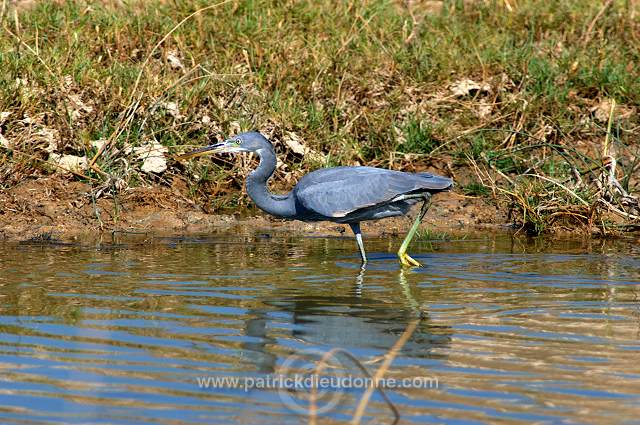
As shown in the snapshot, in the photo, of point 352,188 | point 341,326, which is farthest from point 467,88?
point 341,326

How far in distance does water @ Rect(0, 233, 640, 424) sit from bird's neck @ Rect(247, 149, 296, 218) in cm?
33

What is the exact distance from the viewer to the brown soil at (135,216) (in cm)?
938

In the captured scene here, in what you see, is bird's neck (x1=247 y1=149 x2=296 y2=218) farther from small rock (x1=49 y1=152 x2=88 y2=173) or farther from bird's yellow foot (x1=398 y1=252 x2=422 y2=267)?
small rock (x1=49 y1=152 x2=88 y2=173)

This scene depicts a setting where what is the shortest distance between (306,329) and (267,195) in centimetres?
271

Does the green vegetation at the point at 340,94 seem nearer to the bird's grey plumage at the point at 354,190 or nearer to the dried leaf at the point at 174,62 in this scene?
the dried leaf at the point at 174,62

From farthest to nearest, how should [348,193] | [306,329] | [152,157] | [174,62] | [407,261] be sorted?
[174,62]
[152,157]
[348,193]
[407,261]
[306,329]

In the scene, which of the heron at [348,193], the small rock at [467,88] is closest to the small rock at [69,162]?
the heron at [348,193]

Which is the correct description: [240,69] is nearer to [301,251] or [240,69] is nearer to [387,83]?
[387,83]

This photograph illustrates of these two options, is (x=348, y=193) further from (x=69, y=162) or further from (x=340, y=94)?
(x=69, y=162)

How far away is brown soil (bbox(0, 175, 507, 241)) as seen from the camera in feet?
30.8

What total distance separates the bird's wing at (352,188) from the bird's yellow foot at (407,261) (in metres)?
0.44

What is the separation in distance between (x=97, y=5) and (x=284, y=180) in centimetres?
305

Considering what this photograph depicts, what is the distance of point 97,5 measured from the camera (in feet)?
38.7

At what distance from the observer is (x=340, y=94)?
35.7 feet
